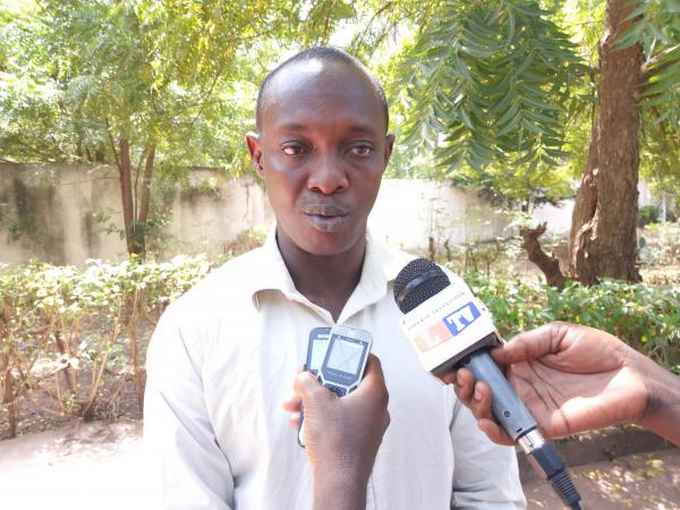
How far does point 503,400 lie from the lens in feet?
3.29

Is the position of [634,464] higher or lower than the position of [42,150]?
lower

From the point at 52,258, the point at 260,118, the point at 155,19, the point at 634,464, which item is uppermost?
the point at 155,19

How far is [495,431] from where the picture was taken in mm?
1021

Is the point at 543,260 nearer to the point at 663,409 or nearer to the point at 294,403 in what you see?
the point at 663,409

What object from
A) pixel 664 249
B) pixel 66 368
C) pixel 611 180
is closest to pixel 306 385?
pixel 66 368

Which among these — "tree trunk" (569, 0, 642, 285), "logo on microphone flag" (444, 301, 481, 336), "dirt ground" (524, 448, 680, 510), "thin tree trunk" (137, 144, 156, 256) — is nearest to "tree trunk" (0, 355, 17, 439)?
"dirt ground" (524, 448, 680, 510)

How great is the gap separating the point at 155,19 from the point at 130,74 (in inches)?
40.0

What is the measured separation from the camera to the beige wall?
367 inches

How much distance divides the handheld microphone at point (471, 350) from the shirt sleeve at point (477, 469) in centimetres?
41

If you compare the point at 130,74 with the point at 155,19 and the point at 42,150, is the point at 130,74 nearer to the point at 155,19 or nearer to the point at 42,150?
the point at 155,19

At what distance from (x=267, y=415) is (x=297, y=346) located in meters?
0.18

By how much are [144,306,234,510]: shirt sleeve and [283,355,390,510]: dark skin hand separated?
334mm

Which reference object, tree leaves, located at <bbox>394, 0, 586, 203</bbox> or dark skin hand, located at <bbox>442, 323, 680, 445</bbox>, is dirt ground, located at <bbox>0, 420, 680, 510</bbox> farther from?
dark skin hand, located at <bbox>442, 323, 680, 445</bbox>

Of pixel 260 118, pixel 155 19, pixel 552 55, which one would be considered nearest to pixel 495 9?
pixel 552 55
